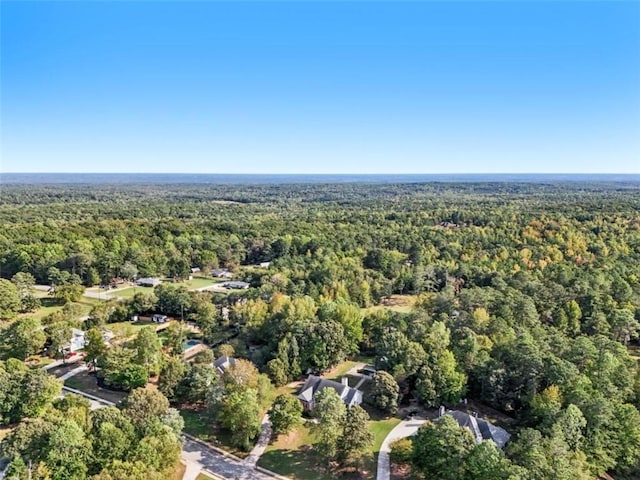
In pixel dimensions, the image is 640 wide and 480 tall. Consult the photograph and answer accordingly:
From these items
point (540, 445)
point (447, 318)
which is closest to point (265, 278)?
point (447, 318)

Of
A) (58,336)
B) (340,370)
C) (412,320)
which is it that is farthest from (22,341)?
(412,320)

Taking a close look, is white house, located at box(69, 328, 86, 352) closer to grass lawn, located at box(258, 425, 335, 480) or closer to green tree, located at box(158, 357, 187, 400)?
green tree, located at box(158, 357, 187, 400)

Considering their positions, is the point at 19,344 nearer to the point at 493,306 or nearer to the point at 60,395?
the point at 60,395

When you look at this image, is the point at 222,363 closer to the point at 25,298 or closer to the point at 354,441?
the point at 354,441

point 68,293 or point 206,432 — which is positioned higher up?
point 68,293

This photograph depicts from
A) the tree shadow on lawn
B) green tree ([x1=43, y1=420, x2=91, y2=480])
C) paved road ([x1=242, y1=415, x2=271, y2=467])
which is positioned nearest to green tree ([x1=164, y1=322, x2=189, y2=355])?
paved road ([x1=242, y1=415, x2=271, y2=467])

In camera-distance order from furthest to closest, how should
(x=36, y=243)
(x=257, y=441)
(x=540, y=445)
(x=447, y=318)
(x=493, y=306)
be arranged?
(x=36, y=243) → (x=493, y=306) → (x=447, y=318) → (x=257, y=441) → (x=540, y=445)

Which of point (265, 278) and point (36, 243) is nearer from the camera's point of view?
point (265, 278)
